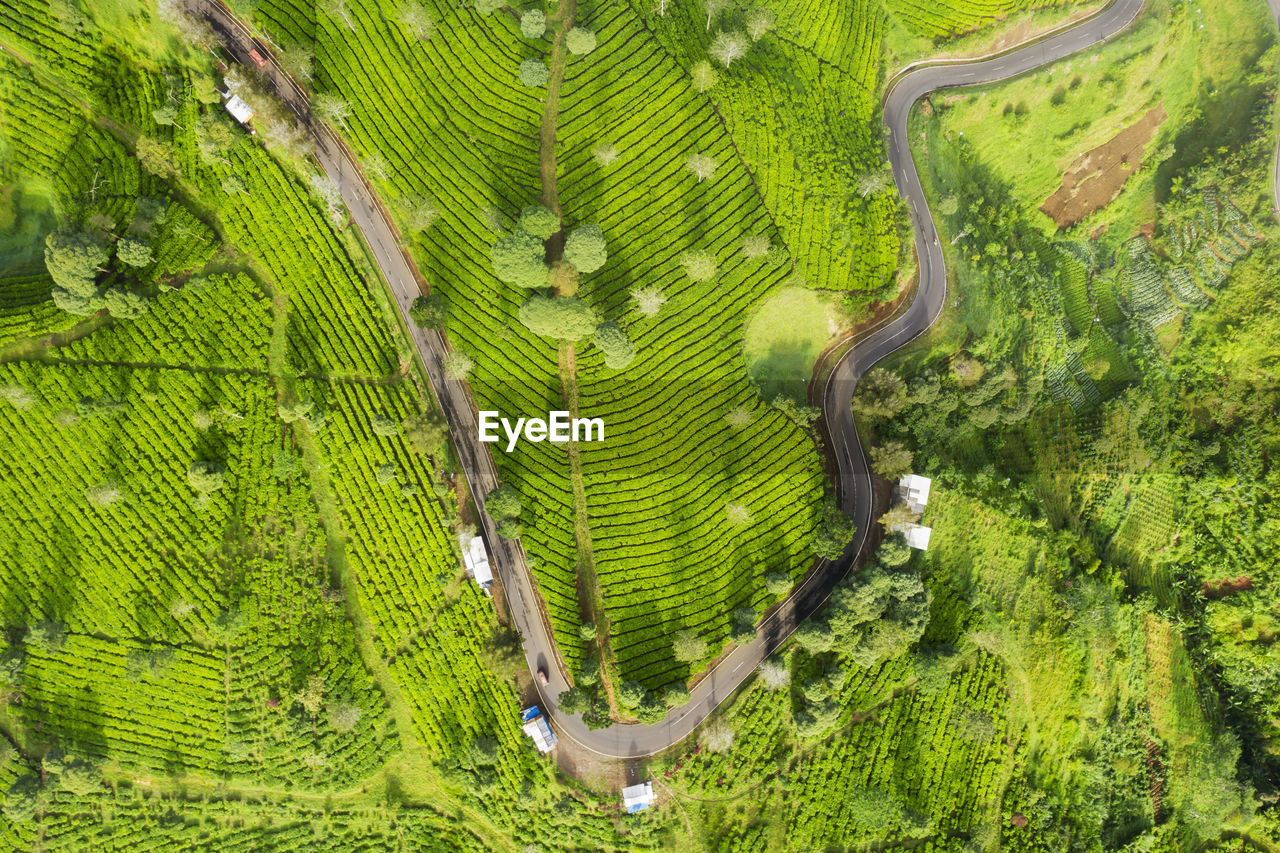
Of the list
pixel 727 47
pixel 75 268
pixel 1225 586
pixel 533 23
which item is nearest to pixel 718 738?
pixel 1225 586

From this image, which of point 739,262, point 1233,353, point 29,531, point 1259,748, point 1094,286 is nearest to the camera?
point 29,531

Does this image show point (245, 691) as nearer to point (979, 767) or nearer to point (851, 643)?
point (851, 643)

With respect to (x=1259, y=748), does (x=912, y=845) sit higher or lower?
lower

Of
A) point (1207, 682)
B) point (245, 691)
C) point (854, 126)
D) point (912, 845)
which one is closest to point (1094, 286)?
point (854, 126)

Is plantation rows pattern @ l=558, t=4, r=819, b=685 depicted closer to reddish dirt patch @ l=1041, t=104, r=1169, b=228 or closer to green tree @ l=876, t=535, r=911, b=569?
green tree @ l=876, t=535, r=911, b=569

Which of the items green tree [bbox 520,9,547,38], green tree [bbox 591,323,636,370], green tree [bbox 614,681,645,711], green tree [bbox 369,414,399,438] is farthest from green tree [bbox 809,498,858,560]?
green tree [bbox 520,9,547,38]

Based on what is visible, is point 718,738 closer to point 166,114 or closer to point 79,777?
point 79,777

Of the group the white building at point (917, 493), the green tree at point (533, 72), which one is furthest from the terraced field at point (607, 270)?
the white building at point (917, 493)
